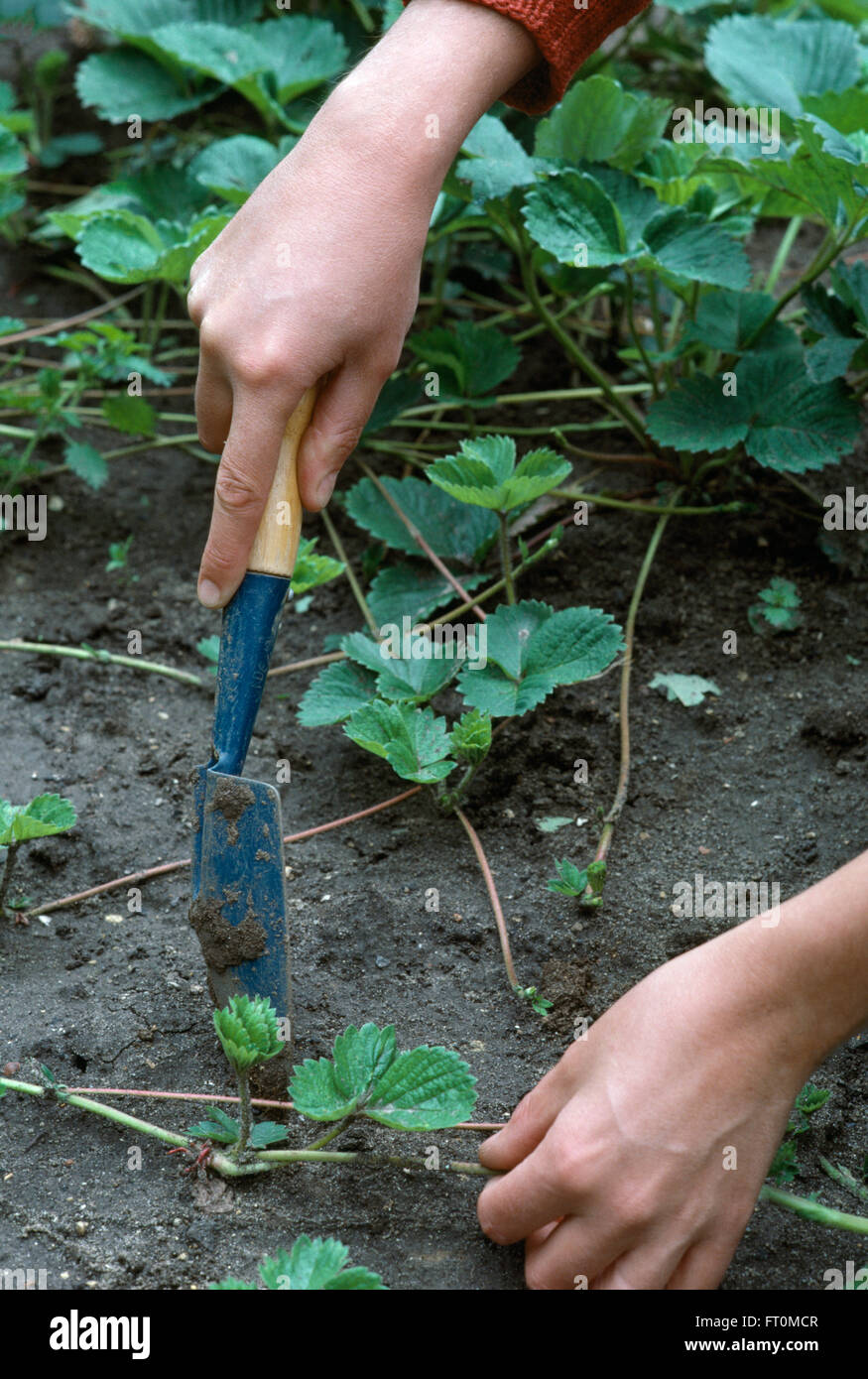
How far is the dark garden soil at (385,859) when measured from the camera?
1093 millimetres

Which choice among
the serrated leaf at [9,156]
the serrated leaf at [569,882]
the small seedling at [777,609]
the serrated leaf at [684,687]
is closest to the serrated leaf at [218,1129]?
the serrated leaf at [569,882]

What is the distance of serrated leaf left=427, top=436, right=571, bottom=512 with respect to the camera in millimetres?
1499

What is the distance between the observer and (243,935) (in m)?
1.19

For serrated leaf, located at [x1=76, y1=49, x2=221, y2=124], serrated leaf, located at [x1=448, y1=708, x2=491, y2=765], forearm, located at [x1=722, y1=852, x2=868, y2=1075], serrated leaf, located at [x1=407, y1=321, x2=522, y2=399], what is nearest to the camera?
forearm, located at [x1=722, y1=852, x2=868, y2=1075]

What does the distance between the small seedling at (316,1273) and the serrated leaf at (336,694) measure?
659 mm

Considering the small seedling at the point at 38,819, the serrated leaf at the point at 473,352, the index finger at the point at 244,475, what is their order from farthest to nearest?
the serrated leaf at the point at 473,352 → the small seedling at the point at 38,819 → the index finger at the point at 244,475

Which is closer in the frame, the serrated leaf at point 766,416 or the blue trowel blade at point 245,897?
the blue trowel blade at point 245,897

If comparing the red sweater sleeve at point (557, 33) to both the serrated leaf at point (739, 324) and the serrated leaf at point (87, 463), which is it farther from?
the serrated leaf at point (87, 463)

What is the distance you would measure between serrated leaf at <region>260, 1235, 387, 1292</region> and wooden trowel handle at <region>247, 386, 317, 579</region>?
1.99ft

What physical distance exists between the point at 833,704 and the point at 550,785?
1.29ft

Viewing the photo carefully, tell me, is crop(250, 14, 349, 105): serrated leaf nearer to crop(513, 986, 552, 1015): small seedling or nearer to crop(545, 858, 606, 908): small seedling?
crop(545, 858, 606, 908): small seedling

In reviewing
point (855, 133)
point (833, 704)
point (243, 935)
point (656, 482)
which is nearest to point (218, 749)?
point (243, 935)

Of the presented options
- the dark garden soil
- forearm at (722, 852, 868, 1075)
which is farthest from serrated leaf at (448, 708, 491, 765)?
forearm at (722, 852, 868, 1075)
